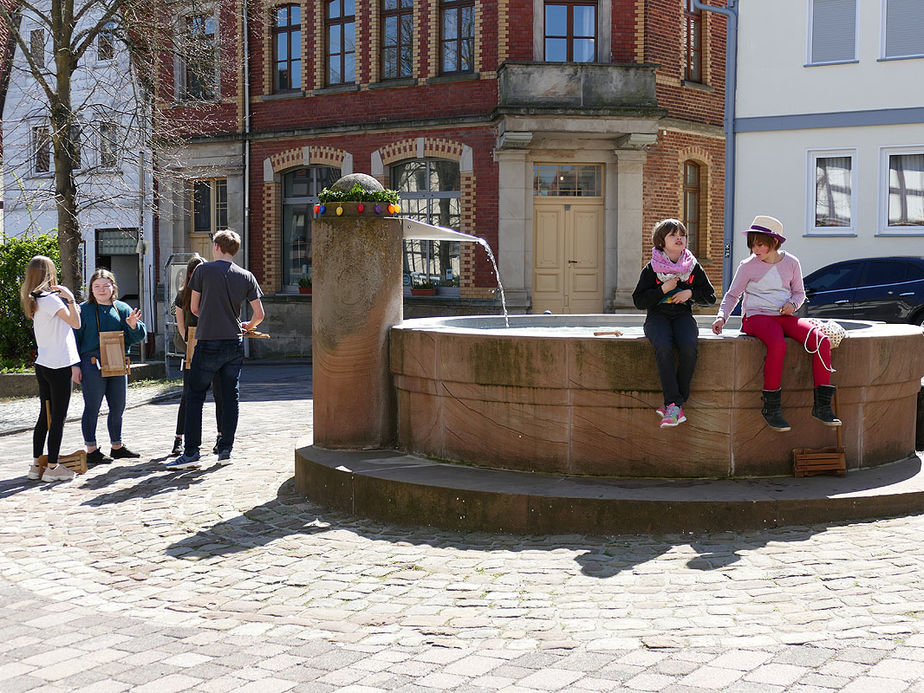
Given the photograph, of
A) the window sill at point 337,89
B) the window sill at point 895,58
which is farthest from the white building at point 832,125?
the window sill at point 337,89

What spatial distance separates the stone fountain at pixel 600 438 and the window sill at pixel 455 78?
14459mm

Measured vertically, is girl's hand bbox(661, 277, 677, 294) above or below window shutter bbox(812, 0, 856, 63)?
below

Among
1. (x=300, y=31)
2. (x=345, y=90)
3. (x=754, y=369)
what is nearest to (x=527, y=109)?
(x=345, y=90)

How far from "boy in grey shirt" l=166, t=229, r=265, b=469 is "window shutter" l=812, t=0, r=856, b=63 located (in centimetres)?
1812

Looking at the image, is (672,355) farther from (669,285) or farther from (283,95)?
(283,95)

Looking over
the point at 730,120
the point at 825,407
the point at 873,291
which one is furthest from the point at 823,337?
the point at 730,120

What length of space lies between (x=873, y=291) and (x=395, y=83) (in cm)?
1069

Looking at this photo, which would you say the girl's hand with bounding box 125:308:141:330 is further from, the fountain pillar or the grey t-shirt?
the fountain pillar

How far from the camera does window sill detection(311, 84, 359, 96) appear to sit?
2330 cm

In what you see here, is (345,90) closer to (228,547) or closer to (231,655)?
(228,547)

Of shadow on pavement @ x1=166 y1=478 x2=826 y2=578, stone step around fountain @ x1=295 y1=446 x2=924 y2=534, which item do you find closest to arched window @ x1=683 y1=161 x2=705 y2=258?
stone step around fountain @ x1=295 y1=446 x2=924 y2=534

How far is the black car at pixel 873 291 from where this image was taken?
57.1 ft

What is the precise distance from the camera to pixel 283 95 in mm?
24281

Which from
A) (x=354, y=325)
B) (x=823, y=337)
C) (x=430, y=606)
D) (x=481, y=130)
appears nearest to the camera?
(x=430, y=606)
